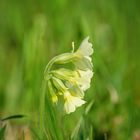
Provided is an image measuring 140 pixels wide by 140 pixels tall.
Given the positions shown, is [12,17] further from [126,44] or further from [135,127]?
[135,127]

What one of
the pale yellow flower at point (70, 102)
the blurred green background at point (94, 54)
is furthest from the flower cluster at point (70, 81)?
the blurred green background at point (94, 54)

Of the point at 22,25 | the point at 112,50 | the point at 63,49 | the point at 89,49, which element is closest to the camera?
the point at 89,49

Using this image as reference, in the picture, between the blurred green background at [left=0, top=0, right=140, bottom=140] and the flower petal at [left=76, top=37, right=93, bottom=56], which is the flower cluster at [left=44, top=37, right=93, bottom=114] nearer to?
the flower petal at [left=76, top=37, right=93, bottom=56]

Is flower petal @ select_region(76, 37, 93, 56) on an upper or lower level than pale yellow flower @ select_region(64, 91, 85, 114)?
upper

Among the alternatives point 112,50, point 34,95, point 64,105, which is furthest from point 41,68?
point 64,105

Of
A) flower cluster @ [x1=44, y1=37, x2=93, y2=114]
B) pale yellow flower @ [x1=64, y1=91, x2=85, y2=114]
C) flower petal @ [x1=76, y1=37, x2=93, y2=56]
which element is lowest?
pale yellow flower @ [x1=64, y1=91, x2=85, y2=114]

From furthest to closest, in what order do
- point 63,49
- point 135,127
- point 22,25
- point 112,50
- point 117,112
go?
point 22,25, point 112,50, point 63,49, point 117,112, point 135,127

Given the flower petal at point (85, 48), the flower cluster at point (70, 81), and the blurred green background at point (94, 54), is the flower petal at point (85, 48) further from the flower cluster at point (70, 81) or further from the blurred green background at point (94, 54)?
the blurred green background at point (94, 54)

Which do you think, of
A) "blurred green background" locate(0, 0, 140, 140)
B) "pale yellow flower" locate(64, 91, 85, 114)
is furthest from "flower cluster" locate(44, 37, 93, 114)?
"blurred green background" locate(0, 0, 140, 140)

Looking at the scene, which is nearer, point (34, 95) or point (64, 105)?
point (64, 105)

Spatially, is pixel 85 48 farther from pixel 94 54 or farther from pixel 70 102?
pixel 94 54
